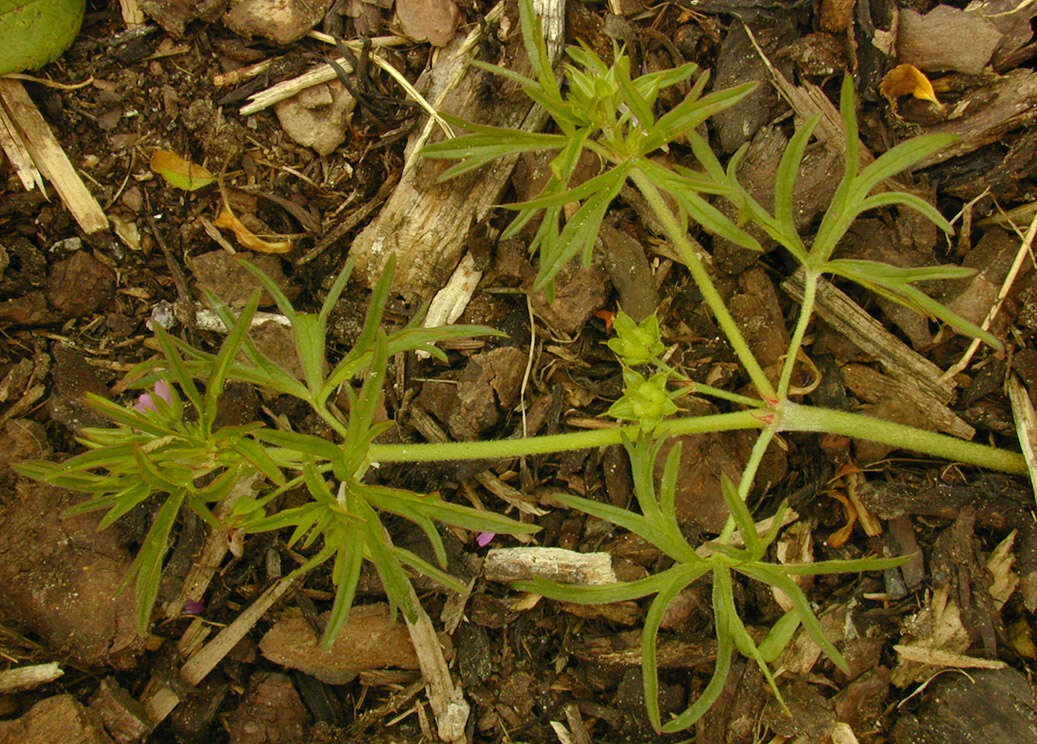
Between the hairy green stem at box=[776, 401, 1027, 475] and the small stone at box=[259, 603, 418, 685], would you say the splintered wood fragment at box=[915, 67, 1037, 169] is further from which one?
the small stone at box=[259, 603, 418, 685]

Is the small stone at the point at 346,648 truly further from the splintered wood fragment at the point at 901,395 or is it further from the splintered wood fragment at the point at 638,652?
the splintered wood fragment at the point at 901,395

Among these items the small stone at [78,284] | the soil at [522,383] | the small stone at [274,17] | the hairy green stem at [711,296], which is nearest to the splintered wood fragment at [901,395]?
the soil at [522,383]

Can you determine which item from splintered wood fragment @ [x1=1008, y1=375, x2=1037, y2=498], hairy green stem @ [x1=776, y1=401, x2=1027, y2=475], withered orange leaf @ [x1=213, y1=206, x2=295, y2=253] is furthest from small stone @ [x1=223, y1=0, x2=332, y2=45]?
splintered wood fragment @ [x1=1008, y1=375, x2=1037, y2=498]

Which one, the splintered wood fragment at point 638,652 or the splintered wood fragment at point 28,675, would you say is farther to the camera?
the splintered wood fragment at point 638,652

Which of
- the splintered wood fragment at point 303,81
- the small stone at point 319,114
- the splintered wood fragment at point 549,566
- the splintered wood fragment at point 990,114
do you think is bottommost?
the splintered wood fragment at point 549,566

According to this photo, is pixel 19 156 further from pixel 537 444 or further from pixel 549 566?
pixel 549 566

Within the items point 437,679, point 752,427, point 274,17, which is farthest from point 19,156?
point 752,427
